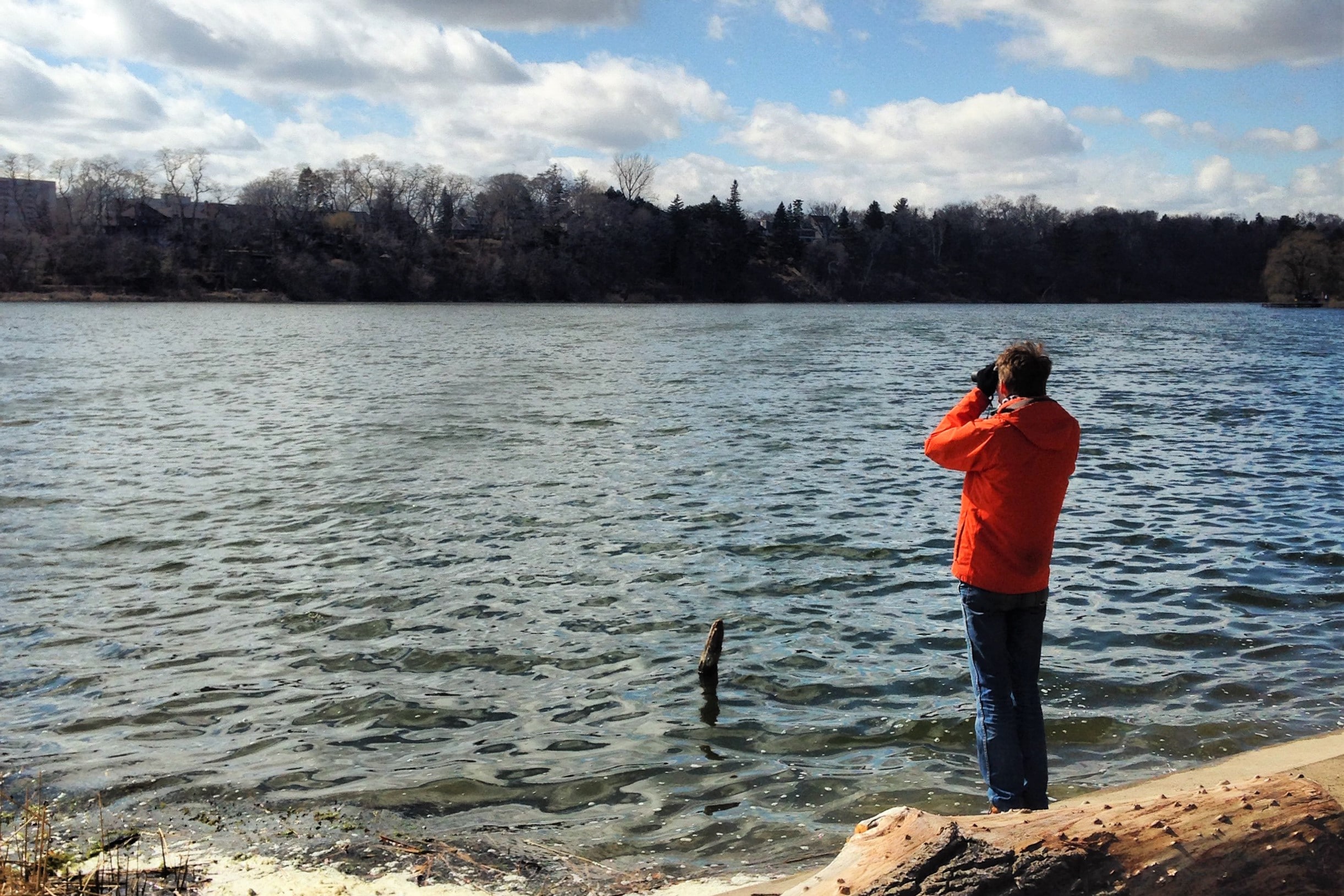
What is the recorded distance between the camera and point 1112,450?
22016mm

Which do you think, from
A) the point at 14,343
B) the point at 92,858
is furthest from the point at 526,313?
the point at 92,858

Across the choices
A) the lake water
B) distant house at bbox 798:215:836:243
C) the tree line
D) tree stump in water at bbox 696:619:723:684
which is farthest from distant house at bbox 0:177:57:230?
tree stump in water at bbox 696:619:723:684

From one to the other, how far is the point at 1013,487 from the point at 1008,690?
1192 millimetres

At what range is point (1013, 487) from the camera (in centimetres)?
572

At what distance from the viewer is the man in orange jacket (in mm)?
5652

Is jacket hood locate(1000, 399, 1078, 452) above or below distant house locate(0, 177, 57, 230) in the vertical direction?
below

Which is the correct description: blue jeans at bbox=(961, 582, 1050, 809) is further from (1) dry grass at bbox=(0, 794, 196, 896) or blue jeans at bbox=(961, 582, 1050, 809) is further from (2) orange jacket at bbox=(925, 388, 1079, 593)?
(1) dry grass at bbox=(0, 794, 196, 896)

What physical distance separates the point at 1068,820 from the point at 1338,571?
10.8 metres

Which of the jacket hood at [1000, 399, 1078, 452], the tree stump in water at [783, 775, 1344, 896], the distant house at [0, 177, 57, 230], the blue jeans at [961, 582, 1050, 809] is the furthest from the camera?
the distant house at [0, 177, 57, 230]

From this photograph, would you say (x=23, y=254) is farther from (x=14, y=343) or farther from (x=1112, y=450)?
(x=1112, y=450)

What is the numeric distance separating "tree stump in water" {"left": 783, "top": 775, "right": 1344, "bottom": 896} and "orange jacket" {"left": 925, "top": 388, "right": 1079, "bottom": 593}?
5.10ft

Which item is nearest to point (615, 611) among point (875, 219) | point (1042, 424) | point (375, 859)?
point (375, 859)

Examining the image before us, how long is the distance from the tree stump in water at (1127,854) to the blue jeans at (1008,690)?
1.44 meters

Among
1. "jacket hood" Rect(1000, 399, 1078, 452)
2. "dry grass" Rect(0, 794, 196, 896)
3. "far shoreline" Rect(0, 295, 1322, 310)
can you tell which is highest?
"far shoreline" Rect(0, 295, 1322, 310)
